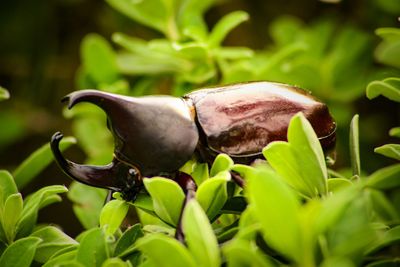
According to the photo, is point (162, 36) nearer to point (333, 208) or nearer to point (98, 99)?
point (98, 99)

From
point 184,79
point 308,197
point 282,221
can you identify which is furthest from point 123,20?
point 282,221

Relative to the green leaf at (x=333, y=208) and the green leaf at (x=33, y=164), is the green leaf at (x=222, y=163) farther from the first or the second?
the green leaf at (x=33, y=164)

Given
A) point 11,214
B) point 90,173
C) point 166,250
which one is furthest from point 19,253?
point 166,250

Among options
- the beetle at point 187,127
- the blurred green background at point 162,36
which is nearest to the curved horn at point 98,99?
the beetle at point 187,127

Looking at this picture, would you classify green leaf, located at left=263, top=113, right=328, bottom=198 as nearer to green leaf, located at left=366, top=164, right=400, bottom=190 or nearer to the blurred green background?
green leaf, located at left=366, top=164, right=400, bottom=190

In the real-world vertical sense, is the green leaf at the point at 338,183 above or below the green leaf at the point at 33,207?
above

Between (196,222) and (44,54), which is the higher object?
(196,222)

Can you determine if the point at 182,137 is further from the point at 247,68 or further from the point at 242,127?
the point at 247,68
